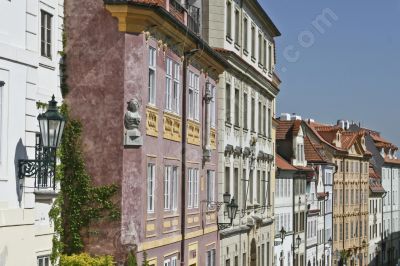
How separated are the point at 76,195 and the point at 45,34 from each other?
12.9 feet

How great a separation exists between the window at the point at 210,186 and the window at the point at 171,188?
4817 millimetres

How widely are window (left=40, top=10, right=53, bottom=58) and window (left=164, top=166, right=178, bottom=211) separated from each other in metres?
5.90

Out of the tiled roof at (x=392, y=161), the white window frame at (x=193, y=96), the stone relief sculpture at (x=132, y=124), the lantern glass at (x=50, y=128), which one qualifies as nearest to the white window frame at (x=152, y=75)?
the stone relief sculpture at (x=132, y=124)

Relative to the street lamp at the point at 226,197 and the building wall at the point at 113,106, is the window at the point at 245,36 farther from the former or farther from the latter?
the building wall at the point at 113,106

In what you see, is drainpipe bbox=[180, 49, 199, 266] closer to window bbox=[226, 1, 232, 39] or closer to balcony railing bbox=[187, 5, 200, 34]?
balcony railing bbox=[187, 5, 200, 34]

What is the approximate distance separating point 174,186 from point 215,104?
7.52 m

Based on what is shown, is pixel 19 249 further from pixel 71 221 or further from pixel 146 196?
pixel 146 196

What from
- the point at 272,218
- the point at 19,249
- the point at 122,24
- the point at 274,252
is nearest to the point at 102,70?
the point at 122,24

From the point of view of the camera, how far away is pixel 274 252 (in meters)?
49.5

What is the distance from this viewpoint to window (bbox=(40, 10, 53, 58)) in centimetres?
1938

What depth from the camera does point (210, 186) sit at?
3147 cm

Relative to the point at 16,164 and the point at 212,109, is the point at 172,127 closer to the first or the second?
the point at 212,109

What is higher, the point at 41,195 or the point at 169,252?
the point at 41,195

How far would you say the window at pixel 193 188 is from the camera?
27.7m
